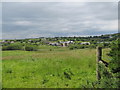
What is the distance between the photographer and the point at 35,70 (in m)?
11.0

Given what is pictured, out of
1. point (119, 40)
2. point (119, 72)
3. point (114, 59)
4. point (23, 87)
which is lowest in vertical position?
point (23, 87)

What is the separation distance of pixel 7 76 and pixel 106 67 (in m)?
7.03

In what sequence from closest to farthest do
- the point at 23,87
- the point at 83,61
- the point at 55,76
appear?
the point at 23,87
the point at 55,76
the point at 83,61

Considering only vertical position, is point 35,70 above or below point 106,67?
below

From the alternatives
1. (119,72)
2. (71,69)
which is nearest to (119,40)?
(119,72)

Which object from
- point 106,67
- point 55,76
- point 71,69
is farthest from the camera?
point 71,69

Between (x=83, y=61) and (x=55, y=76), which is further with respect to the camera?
(x=83, y=61)

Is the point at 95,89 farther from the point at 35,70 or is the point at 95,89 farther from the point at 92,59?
the point at 92,59

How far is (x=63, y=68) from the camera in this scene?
11.2 metres

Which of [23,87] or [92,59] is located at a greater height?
[92,59]

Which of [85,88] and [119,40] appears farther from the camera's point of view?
[85,88]

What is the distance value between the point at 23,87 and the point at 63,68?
3636 mm

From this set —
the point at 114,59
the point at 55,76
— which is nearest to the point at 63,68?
the point at 55,76

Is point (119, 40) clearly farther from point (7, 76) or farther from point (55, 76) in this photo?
point (7, 76)
